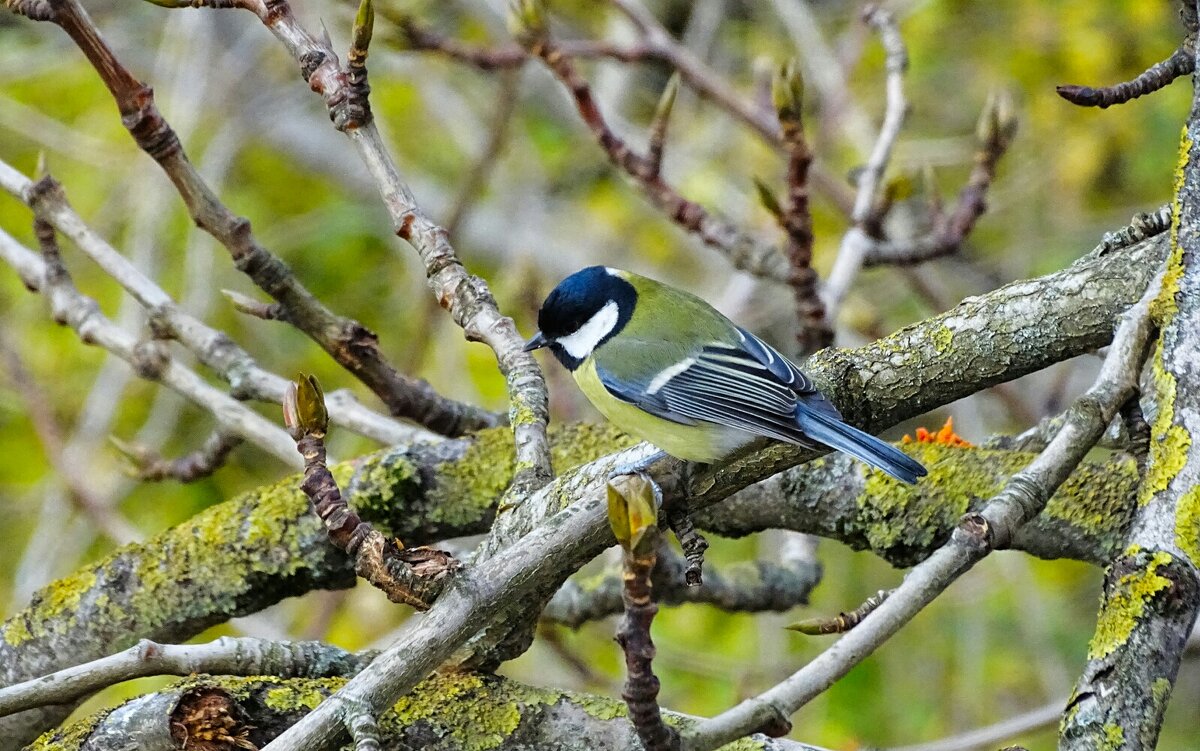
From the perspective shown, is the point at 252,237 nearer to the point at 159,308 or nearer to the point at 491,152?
the point at 159,308

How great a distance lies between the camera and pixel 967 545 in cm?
134

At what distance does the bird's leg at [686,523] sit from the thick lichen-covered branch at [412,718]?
20 cm

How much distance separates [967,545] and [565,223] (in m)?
3.96

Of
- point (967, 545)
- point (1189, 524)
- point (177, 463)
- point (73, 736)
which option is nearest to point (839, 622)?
point (967, 545)

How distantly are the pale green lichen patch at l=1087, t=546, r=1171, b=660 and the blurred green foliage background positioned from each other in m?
2.00

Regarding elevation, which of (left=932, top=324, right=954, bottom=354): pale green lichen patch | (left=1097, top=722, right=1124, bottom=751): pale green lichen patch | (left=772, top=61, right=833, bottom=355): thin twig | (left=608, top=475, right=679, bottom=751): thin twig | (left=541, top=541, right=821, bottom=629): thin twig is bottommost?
(left=1097, top=722, right=1124, bottom=751): pale green lichen patch

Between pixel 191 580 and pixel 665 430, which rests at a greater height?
pixel 665 430

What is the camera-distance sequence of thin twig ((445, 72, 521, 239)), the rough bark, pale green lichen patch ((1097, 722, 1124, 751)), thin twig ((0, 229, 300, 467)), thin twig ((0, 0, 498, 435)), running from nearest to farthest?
pale green lichen patch ((1097, 722, 1124, 751)) < the rough bark < thin twig ((0, 0, 498, 435)) < thin twig ((0, 229, 300, 467)) < thin twig ((445, 72, 521, 239))

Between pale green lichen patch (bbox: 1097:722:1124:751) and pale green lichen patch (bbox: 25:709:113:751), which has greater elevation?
pale green lichen patch (bbox: 25:709:113:751)

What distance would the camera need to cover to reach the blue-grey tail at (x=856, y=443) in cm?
167

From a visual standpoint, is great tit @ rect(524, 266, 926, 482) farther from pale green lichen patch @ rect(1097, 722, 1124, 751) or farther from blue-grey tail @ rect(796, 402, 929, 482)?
pale green lichen patch @ rect(1097, 722, 1124, 751)

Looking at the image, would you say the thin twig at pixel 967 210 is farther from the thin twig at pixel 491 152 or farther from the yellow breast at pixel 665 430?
the thin twig at pixel 491 152

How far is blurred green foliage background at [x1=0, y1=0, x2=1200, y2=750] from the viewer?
381 centimetres

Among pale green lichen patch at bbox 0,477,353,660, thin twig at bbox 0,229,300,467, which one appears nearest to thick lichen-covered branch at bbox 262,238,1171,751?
pale green lichen patch at bbox 0,477,353,660
